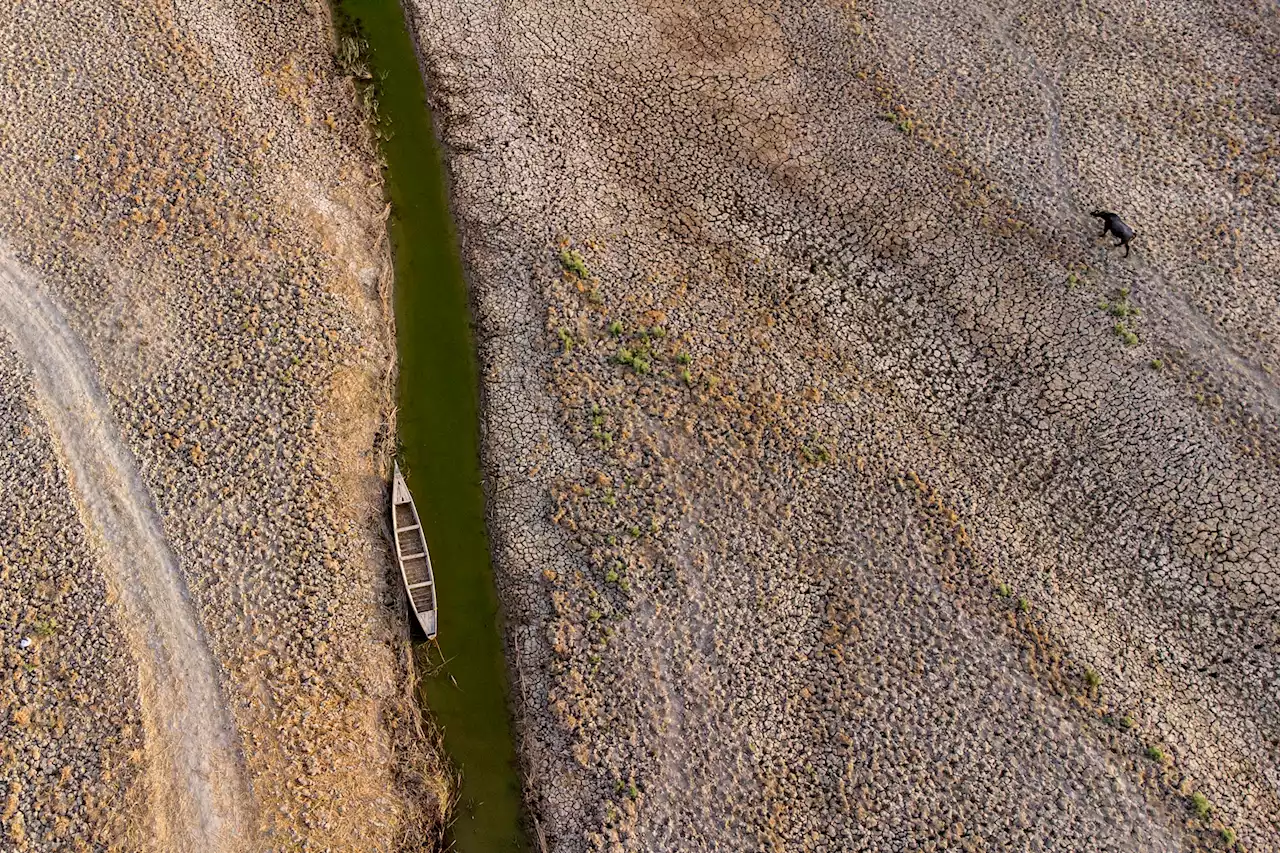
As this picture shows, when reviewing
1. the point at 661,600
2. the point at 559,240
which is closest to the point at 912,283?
the point at 559,240

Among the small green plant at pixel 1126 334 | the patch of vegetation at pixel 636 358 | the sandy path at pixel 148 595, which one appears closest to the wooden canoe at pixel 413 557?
the sandy path at pixel 148 595

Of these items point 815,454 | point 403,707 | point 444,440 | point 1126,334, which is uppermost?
point 1126,334

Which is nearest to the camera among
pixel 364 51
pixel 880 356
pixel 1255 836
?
pixel 1255 836

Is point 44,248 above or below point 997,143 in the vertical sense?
below

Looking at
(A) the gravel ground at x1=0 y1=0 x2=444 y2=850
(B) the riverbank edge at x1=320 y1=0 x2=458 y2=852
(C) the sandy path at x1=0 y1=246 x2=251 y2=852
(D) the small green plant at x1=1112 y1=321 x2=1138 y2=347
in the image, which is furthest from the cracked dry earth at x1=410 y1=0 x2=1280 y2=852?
(C) the sandy path at x1=0 y1=246 x2=251 y2=852

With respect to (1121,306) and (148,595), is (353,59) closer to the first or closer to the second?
(148,595)

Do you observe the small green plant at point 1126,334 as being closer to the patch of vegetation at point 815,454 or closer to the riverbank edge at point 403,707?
the patch of vegetation at point 815,454

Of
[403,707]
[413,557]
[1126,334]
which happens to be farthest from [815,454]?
[403,707]

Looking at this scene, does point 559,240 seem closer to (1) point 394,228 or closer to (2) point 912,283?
(1) point 394,228
